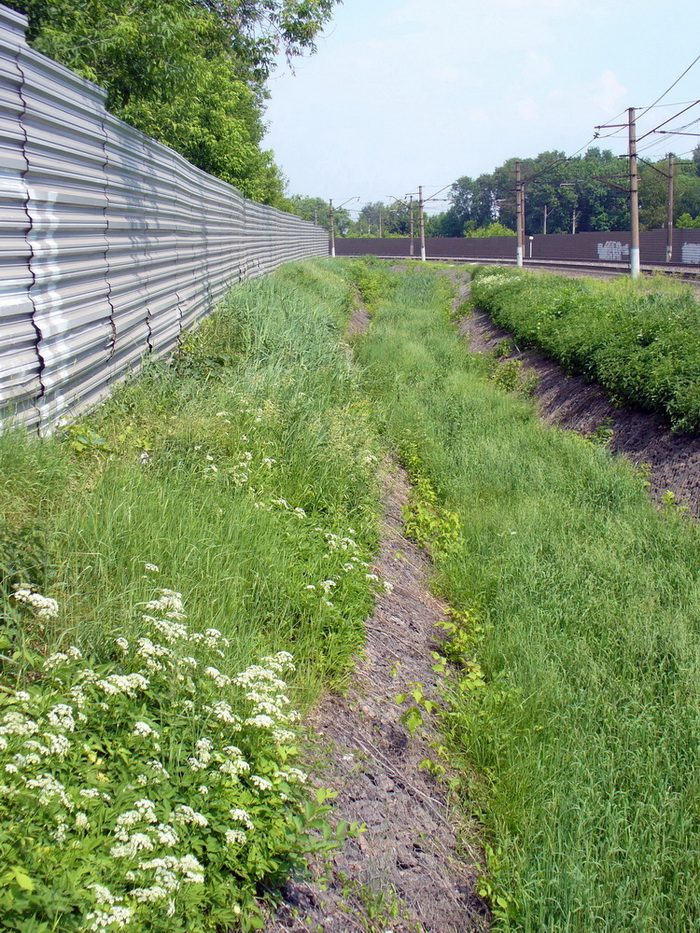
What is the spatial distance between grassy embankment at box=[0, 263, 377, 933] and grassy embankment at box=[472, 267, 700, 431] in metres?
5.37

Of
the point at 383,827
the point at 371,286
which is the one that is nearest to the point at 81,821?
the point at 383,827

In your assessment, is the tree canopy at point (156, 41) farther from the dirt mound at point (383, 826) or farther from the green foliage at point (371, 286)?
the green foliage at point (371, 286)

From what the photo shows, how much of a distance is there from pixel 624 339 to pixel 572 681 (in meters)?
7.83

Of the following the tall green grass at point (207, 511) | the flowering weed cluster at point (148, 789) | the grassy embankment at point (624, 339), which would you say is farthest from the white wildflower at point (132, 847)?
the grassy embankment at point (624, 339)

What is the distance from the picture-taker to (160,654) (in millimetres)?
2723

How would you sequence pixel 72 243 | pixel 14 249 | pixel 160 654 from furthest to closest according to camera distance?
pixel 72 243 → pixel 14 249 → pixel 160 654

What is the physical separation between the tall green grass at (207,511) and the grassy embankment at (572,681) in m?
0.92

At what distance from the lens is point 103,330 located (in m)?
5.28

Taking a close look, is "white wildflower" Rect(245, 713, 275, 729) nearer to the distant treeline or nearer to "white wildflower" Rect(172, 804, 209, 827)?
"white wildflower" Rect(172, 804, 209, 827)

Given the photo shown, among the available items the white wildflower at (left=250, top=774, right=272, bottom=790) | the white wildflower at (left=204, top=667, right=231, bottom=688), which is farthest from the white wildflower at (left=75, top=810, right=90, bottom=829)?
the white wildflower at (left=204, top=667, right=231, bottom=688)

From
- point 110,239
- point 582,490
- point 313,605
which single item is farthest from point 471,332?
point 313,605

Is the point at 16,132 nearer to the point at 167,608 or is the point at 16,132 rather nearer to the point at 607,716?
the point at 167,608

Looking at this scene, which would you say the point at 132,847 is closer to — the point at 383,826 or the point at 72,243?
the point at 383,826

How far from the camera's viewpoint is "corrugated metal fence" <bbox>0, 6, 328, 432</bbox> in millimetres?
3893
